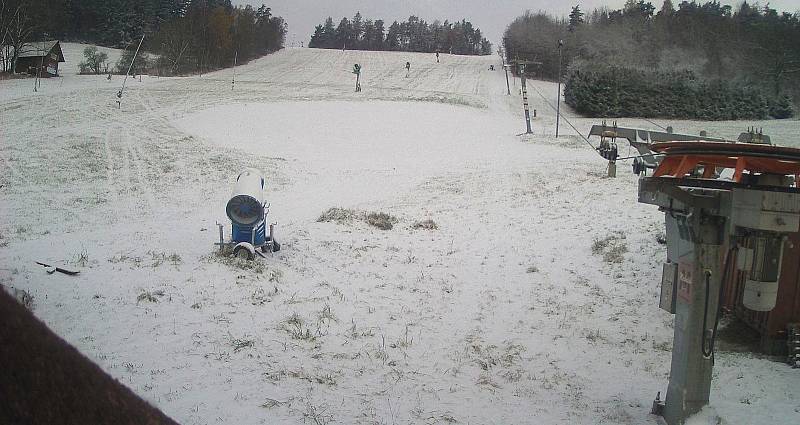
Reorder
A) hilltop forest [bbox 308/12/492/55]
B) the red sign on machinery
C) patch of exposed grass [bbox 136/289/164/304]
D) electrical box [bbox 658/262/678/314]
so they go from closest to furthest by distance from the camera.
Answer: the red sign on machinery, electrical box [bbox 658/262/678/314], patch of exposed grass [bbox 136/289/164/304], hilltop forest [bbox 308/12/492/55]

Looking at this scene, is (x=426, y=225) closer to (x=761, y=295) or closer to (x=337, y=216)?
(x=337, y=216)

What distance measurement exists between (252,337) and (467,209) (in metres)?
9.65

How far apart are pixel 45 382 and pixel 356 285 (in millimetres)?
8604

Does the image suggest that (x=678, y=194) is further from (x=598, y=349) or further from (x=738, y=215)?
(x=598, y=349)

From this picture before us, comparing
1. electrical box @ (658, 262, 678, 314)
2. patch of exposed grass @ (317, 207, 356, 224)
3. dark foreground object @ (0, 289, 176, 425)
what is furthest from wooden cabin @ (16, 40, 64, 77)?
dark foreground object @ (0, 289, 176, 425)

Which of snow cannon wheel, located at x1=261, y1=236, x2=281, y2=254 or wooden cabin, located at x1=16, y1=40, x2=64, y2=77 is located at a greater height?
wooden cabin, located at x1=16, y1=40, x2=64, y2=77

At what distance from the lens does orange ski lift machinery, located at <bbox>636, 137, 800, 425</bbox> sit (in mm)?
4051

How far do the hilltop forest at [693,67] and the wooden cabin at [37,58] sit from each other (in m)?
40.5

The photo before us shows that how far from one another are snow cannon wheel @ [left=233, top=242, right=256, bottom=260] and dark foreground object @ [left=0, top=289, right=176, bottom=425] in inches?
361

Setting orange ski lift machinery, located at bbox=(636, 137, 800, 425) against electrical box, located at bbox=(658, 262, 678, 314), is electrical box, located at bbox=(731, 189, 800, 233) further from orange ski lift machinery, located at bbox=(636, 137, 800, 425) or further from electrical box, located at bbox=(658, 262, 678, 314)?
electrical box, located at bbox=(658, 262, 678, 314)

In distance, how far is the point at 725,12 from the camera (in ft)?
129

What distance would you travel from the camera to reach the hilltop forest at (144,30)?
40.7 metres

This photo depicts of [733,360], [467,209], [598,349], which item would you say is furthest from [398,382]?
[467,209]

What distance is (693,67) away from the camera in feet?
123
